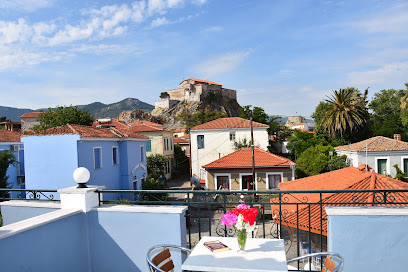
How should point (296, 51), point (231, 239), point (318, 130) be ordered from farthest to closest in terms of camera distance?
1. point (318, 130)
2. point (296, 51)
3. point (231, 239)

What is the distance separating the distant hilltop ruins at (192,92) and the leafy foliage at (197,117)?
7416 mm

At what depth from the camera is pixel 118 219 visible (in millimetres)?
4035

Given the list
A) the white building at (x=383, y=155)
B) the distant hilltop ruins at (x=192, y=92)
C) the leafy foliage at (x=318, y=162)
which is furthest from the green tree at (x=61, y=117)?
the distant hilltop ruins at (x=192, y=92)

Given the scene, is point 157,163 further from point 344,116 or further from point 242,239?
point 242,239

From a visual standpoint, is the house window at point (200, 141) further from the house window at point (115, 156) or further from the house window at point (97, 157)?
the house window at point (97, 157)

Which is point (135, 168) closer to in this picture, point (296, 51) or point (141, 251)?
point (296, 51)

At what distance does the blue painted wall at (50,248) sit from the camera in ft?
10.4

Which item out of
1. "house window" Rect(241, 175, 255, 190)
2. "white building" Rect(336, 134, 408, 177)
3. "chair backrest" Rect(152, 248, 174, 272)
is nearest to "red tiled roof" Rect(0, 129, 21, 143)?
"house window" Rect(241, 175, 255, 190)

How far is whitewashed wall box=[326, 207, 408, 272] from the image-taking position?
3.37m

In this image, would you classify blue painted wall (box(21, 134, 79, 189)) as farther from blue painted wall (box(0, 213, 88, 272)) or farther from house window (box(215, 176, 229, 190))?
blue painted wall (box(0, 213, 88, 272))

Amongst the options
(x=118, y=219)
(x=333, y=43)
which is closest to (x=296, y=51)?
(x=333, y=43)

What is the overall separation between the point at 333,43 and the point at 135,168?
17628 mm

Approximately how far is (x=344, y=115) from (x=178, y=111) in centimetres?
3882

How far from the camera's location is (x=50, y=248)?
3.62 meters
